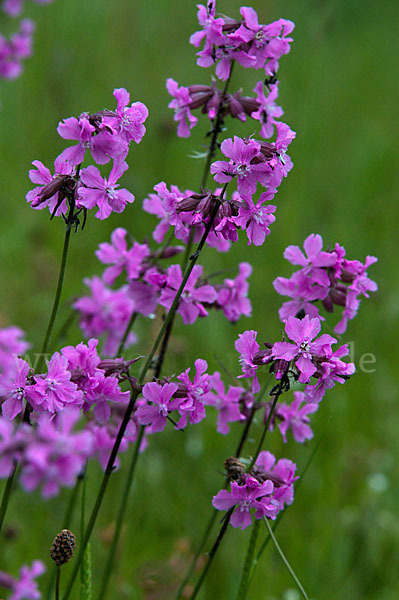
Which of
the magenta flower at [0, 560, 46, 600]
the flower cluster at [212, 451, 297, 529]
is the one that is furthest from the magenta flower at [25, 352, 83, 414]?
the magenta flower at [0, 560, 46, 600]

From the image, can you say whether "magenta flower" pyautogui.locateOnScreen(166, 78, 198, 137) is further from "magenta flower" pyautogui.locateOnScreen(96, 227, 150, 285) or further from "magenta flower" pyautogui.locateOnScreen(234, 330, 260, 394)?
"magenta flower" pyautogui.locateOnScreen(234, 330, 260, 394)

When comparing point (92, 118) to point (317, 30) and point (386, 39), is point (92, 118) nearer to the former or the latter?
point (317, 30)

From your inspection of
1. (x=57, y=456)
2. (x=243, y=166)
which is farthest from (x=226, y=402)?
(x=57, y=456)

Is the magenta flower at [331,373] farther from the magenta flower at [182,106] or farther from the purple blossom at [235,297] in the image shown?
the magenta flower at [182,106]

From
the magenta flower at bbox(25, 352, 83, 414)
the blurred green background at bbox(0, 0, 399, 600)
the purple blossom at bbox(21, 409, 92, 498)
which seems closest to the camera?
the purple blossom at bbox(21, 409, 92, 498)

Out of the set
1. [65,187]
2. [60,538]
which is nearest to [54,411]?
[60,538]

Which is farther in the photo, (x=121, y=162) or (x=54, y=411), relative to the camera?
(x=121, y=162)
